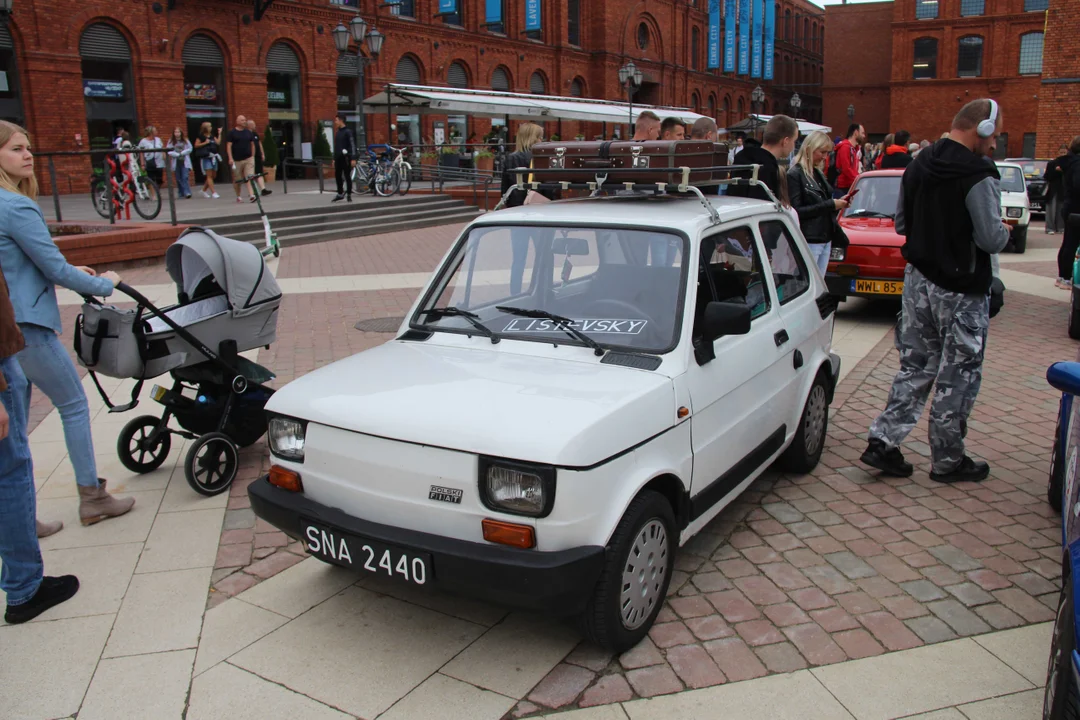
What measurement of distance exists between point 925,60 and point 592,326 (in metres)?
62.4

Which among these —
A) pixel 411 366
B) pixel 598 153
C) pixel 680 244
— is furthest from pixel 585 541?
pixel 598 153

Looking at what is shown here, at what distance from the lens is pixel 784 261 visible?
5133 millimetres

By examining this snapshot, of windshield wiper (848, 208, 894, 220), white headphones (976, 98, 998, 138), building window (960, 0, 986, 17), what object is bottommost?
windshield wiper (848, 208, 894, 220)

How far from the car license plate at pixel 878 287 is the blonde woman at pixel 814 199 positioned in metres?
2.19

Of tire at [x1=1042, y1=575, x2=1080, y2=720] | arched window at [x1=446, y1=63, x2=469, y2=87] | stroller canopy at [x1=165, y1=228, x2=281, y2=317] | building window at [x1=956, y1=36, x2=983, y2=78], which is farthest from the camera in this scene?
building window at [x1=956, y1=36, x2=983, y2=78]

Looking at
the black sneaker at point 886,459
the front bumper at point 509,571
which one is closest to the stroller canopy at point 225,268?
the front bumper at point 509,571

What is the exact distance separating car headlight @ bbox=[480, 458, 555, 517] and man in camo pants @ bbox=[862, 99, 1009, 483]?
3020 mm

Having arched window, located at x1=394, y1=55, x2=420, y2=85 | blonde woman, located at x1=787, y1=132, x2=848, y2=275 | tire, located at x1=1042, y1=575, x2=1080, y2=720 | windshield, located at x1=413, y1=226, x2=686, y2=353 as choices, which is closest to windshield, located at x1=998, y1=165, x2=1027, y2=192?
blonde woman, located at x1=787, y1=132, x2=848, y2=275

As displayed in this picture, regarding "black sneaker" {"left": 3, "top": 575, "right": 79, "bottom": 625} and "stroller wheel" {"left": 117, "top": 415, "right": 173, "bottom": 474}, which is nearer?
"black sneaker" {"left": 3, "top": 575, "right": 79, "bottom": 625}

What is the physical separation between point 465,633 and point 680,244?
6.50 ft

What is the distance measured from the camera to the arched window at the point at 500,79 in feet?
126

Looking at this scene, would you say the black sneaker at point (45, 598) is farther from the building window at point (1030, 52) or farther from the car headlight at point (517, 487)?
the building window at point (1030, 52)

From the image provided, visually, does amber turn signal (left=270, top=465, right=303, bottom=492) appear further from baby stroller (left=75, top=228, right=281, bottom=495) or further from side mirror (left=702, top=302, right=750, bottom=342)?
side mirror (left=702, top=302, right=750, bottom=342)

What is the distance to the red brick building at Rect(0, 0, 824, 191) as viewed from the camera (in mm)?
23578
